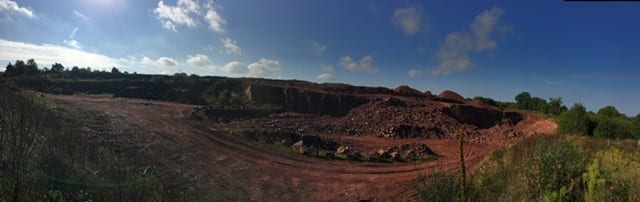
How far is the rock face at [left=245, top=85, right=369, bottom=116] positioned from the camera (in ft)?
111

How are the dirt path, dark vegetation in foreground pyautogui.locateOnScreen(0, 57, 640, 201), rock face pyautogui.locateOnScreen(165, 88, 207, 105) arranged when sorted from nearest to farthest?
dark vegetation in foreground pyautogui.locateOnScreen(0, 57, 640, 201) → the dirt path → rock face pyautogui.locateOnScreen(165, 88, 207, 105)

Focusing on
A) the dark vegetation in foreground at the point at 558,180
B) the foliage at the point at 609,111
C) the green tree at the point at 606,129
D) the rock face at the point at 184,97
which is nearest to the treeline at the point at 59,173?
the dark vegetation in foreground at the point at 558,180

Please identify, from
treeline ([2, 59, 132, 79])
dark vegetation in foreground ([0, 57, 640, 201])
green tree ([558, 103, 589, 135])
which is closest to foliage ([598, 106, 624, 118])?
green tree ([558, 103, 589, 135])

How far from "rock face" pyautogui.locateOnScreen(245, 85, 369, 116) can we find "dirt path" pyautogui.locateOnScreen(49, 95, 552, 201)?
14.5 meters

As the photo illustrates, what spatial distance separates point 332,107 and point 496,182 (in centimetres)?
2630

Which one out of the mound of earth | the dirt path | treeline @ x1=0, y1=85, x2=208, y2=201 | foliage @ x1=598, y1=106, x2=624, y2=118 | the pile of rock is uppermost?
foliage @ x1=598, y1=106, x2=624, y2=118

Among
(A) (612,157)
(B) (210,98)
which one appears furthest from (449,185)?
(B) (210,98)

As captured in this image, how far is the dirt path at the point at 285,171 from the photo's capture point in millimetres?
11375

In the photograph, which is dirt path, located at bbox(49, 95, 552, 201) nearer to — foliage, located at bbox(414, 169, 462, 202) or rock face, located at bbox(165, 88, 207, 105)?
foliage, located at bbox(414, 169, 462, 202)

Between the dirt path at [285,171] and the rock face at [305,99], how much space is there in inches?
571

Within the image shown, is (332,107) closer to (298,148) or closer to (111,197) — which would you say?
(298,148)

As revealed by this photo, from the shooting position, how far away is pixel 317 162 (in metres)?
15.6

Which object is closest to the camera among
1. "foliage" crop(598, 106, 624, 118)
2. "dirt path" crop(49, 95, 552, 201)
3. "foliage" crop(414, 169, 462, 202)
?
"foliage" crop(414, 169, 462, 202)

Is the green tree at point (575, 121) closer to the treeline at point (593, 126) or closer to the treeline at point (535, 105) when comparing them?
the treeline at point (593, 126)
